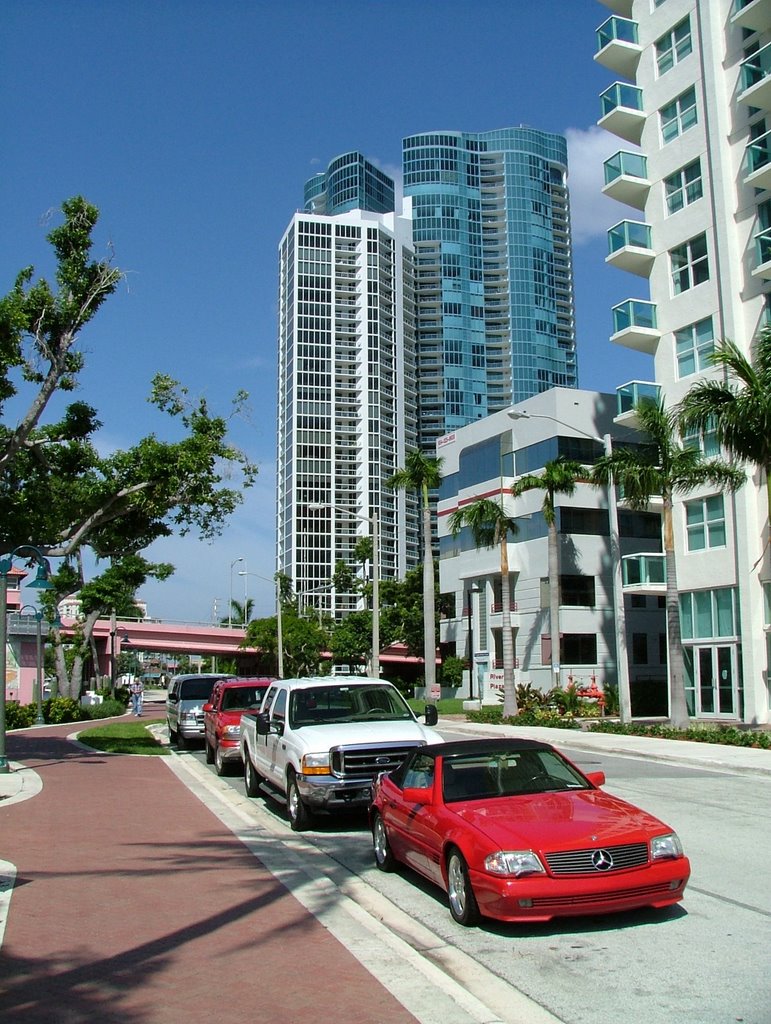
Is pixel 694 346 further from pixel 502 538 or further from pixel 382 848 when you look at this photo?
pixel 382 848

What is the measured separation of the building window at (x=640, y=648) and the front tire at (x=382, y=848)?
1573 inches

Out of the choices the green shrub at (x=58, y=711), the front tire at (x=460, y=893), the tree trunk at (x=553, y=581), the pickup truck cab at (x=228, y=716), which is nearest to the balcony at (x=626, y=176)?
the tree trunk at (x=553, y=581)

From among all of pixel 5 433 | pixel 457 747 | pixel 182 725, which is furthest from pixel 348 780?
pixel 182 725

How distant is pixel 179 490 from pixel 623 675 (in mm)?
16202

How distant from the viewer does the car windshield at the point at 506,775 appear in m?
8.23

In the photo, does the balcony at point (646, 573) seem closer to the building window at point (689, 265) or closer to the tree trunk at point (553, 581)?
the tree trunk at point (553, 581)

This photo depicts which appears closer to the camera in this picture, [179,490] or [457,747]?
[457,747]

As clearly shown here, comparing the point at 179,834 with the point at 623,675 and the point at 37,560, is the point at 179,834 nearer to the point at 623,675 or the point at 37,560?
the point at 37,560

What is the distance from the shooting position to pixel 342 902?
322 inches

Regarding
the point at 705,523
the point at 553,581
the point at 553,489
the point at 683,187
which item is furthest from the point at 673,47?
the point at 553,581

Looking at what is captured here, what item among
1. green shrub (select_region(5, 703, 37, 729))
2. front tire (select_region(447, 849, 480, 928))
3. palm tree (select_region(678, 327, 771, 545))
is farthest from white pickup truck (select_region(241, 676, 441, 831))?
green shrub (select_region(5, 703, 37, 729))

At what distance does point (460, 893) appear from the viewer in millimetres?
7355

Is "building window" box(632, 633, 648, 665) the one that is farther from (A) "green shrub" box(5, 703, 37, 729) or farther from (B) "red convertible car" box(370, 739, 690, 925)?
(B) "red convertible car" box(370, 739, 690, 925)

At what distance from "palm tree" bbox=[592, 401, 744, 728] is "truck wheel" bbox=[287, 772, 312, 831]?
57.9 feet
